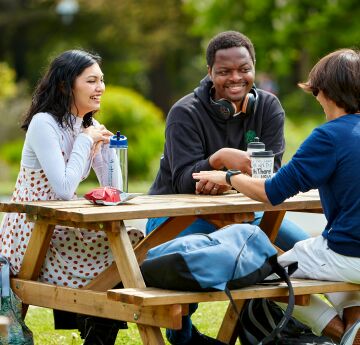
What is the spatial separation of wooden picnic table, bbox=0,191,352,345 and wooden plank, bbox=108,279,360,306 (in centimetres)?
6

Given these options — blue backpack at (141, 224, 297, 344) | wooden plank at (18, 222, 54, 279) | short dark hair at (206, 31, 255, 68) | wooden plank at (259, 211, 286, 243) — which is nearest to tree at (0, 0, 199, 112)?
short dark hair at (206, 31, 255, 68)

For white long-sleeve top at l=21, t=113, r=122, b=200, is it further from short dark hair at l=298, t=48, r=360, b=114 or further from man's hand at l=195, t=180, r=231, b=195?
short dark hair at l=298, t=48, r=360, b=114

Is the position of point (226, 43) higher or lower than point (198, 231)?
higher

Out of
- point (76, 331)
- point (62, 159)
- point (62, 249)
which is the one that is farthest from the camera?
point (76, 331)

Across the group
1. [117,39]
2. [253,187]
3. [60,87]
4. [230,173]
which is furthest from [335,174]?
[117,39]

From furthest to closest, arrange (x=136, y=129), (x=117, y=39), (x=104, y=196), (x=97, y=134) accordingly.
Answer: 1. (x=117, y=39)
2. (x=136, y=129)
3. (x=97, y=134)
4. (x=104, y=196)

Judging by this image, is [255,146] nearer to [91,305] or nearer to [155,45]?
[91,305]

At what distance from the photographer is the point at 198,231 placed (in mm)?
5688

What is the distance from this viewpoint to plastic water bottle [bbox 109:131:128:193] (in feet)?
18.2

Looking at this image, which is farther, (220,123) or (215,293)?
(220,123)

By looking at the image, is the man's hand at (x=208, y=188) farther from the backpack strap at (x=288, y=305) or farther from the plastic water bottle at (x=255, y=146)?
the backpack strap at (x=288, y=305)

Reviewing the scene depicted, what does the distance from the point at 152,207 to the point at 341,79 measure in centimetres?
105

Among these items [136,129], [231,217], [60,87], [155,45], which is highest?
[60,87]

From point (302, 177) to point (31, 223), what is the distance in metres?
1.57
